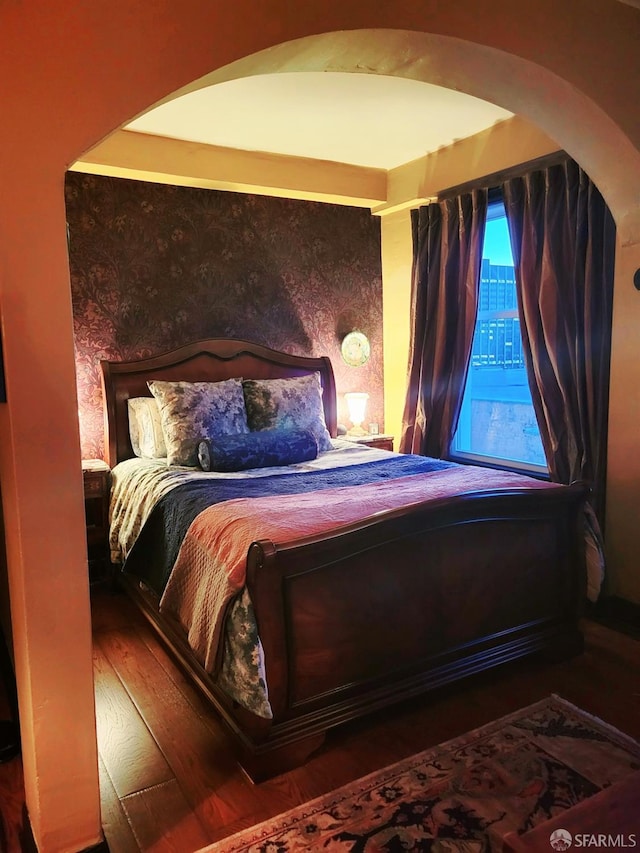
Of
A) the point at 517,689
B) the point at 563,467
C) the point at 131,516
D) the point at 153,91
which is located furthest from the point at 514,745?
the point at 153,91

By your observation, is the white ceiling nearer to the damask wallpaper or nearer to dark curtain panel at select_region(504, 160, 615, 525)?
the damask wallpaper

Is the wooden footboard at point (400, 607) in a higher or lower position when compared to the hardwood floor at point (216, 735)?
higher

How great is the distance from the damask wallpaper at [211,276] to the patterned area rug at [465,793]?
2.56 m

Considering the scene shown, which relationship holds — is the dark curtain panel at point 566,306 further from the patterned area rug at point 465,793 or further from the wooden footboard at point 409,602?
the patterned area rug at point 465,793

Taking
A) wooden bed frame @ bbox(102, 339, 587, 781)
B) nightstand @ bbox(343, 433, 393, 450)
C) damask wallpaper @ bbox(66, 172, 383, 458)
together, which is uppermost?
damask wallpaper @ bbox(66, 172, 383, 458)

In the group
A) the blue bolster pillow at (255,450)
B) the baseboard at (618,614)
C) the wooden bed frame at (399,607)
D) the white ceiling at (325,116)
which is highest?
the white ceiling at (325,116)

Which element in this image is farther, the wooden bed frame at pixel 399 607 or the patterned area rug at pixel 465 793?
the wooden bed frame at pixel 399 607

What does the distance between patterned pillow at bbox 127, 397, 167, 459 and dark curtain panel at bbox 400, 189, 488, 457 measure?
1.69m

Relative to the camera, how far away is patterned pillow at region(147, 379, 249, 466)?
3.35 m

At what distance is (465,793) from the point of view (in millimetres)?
1856

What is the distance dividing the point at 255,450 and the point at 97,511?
3.48 feet

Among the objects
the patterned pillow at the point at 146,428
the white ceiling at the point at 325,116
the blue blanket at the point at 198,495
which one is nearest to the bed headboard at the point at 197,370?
the patterned pillow at the point at 146,428

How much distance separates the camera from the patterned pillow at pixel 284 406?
371cm

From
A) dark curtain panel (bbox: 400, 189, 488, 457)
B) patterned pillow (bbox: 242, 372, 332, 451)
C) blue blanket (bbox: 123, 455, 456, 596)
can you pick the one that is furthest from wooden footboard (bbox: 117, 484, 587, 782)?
dark curtain panel (bbox: 400, 189, 488, 457)
